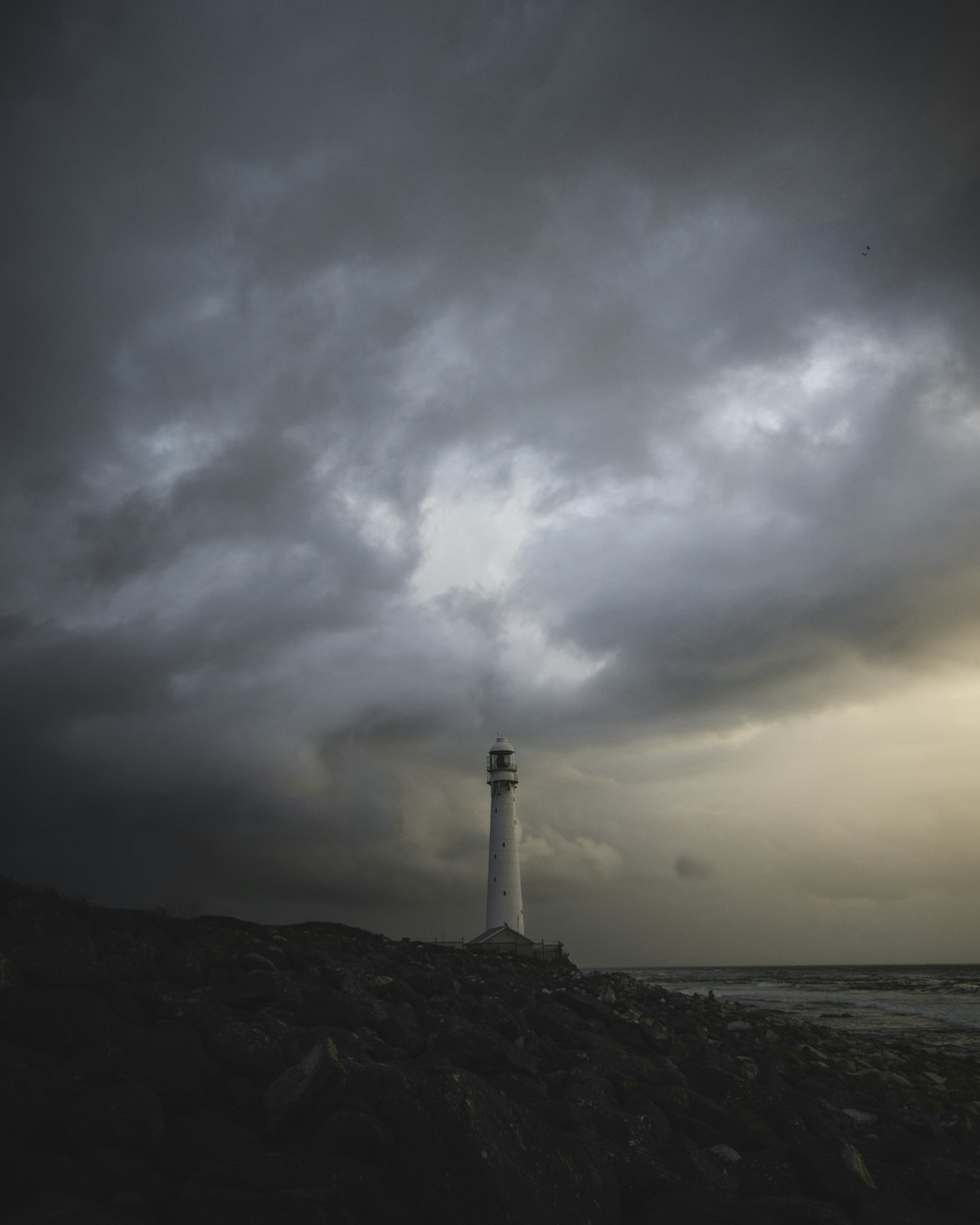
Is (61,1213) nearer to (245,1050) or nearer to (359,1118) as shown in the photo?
(359,1118)

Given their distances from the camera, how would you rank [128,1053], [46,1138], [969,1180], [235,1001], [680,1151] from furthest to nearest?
[235,1001] → [969,1180] → [680,1151] → [128,1053] → [46,1138]

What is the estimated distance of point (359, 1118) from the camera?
6.73 metres

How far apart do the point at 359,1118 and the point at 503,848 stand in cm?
5199

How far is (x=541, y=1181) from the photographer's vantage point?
639cm

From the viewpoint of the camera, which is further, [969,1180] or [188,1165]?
[969,1180]

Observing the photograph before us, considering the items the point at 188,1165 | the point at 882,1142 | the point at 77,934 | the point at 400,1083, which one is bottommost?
the point at 882,1142

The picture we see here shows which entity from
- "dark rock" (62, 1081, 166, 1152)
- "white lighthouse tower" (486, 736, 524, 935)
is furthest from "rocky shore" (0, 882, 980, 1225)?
"white lighthouse tower" (486, 736, 524, 935)

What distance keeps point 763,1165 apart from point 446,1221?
450cm

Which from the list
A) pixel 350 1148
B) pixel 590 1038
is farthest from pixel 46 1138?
pixel 590 1038

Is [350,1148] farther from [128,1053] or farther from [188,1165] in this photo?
[128,1053]

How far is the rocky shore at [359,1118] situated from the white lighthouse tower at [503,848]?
42852 mm

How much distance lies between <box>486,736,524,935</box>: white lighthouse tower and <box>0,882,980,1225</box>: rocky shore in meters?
42.9

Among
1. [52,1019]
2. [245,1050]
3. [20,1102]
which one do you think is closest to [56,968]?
[52,1019]

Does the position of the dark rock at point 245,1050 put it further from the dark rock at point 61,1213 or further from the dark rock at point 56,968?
the dark rock at point 61,1213
